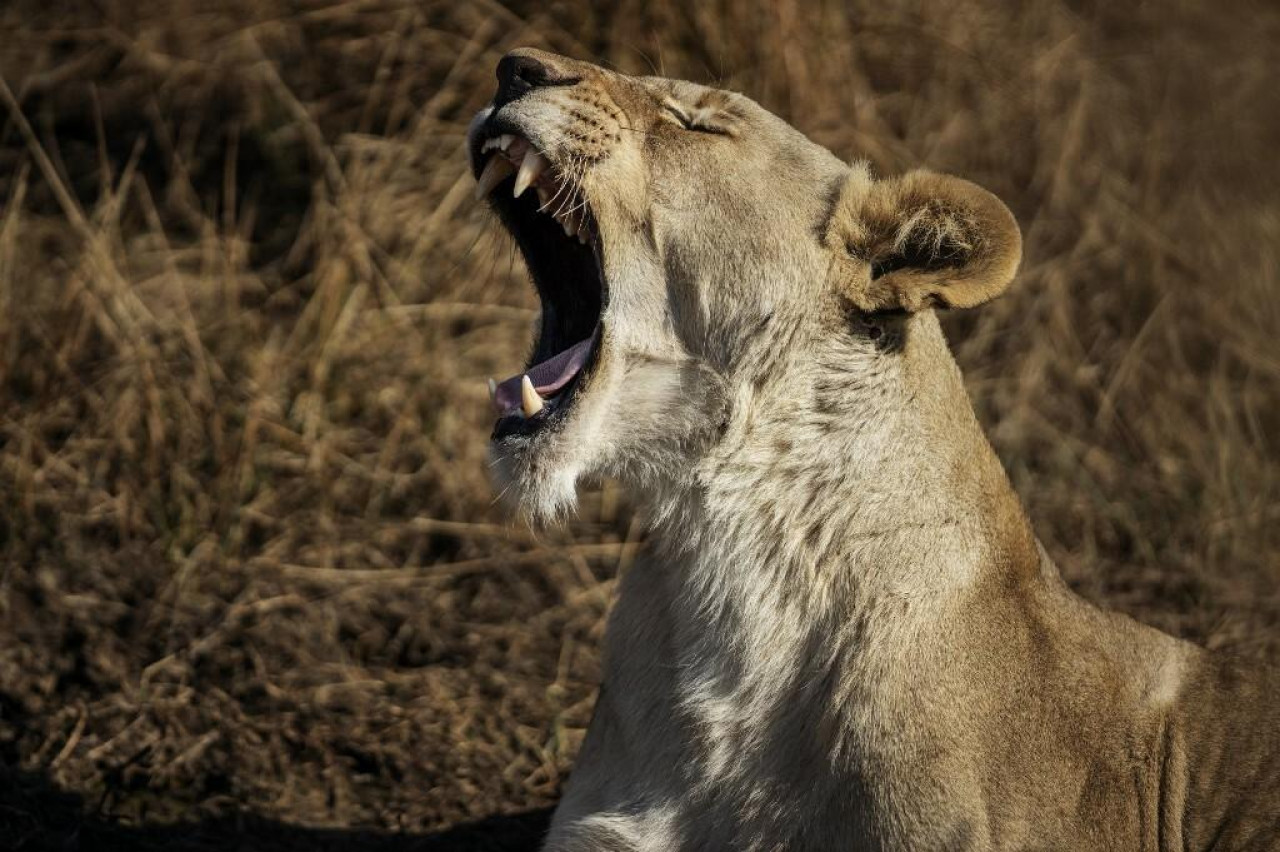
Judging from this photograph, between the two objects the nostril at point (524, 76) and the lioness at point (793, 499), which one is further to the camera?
the nostril at point (524, 76)

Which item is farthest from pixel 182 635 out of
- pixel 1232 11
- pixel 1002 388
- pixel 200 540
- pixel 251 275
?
pixel 1232 11

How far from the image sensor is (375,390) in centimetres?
A: 509

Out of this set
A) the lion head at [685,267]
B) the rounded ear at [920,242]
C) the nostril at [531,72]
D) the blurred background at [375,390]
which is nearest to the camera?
the rounded ear at [920,242]

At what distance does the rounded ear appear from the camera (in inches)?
104

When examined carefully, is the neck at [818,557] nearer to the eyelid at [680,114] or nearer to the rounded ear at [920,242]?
the rounded ear at [920,242]

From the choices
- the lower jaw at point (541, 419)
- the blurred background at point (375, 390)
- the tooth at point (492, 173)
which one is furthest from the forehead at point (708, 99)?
the lower jaw at point (541, 419)

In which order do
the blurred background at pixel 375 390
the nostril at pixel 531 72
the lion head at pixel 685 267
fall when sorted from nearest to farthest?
1. the lion head at pixel 685 267
2. the nostril at pixel 531 72
3. the blurred background at pixel 375 390

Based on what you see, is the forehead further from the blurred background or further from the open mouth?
the blurred background

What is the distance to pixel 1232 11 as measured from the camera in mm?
8781

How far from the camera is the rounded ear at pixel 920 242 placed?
2635 mm

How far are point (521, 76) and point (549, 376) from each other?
1.86ft

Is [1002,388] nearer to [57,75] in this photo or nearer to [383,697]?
[383,697]

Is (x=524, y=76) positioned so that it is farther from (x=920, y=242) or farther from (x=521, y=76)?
(x=920, y=242)

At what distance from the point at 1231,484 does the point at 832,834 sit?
3.41m
